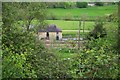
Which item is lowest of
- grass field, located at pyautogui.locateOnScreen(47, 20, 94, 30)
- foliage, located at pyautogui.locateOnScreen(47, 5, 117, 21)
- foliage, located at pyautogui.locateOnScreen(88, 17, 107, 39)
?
foliage, located at pyautogui.locateOnScreen(88, 17, 107, 39)

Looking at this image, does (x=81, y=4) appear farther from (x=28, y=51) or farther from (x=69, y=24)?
(x=28, y=51)

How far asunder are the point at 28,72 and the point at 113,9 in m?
0.91

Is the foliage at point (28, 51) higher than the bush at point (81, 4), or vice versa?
the bush at point (81, 4)

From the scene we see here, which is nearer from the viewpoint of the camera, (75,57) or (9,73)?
(9,73)

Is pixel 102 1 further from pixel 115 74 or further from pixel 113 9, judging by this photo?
pixel 115 74

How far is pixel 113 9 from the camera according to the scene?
2467 mm

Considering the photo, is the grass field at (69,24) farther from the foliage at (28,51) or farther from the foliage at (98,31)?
the foliage at (28,51)

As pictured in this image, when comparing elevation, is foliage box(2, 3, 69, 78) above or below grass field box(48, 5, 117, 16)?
below

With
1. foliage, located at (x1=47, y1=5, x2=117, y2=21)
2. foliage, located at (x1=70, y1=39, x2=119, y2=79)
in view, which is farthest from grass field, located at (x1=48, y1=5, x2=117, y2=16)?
foliage, located at (x1=70, y1=39, x2=119, y2=79)

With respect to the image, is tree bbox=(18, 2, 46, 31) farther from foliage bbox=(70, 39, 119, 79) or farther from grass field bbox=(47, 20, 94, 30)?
foliage bbox=(70, 39, 119, 79)

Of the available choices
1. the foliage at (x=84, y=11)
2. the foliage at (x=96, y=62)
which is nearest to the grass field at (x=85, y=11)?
the foliage at (x=84, y=11)

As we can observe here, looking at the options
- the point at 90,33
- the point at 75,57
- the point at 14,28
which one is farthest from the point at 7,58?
the point at 90,33

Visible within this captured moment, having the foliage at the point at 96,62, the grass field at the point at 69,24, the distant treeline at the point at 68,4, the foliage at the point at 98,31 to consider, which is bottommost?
the foliage at the point at 96,62

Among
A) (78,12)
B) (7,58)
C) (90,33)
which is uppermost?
(78,12)
